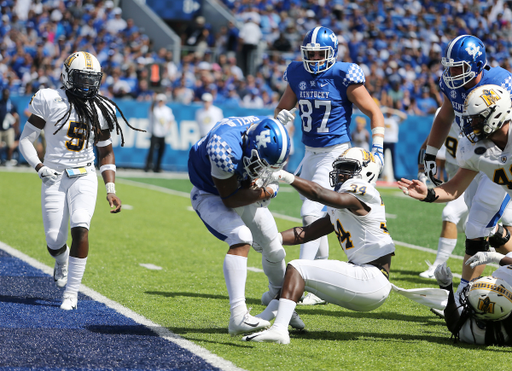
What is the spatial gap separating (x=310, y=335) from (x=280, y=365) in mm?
730

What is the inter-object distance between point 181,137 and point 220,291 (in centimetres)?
1126

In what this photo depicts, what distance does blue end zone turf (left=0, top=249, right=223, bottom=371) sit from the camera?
3404 millimetres

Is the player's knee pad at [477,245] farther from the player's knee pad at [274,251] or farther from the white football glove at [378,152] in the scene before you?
the player's knee pad at [274,251]

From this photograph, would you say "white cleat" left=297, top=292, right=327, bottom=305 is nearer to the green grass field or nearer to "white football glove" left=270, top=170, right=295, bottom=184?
the green grass field

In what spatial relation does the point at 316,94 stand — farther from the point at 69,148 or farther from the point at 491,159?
the point at 69,148

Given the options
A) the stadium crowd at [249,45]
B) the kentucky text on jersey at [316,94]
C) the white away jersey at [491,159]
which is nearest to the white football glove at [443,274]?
the white away jersey at [491,159]

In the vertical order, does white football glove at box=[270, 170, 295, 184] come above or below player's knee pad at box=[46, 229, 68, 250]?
above

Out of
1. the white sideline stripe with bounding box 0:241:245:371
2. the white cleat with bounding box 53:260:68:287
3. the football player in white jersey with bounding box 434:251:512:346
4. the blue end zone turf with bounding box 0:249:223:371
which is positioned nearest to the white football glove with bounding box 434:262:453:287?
the football player in white jersey with bounding box 434:251:512:346

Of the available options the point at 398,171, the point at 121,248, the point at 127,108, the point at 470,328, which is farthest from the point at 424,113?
the point at 470,328

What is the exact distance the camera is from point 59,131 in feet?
16.1

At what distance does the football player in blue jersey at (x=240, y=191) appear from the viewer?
12.2 feet

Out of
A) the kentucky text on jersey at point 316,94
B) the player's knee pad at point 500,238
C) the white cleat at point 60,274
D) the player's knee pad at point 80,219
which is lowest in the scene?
the white cleat at point 60,274

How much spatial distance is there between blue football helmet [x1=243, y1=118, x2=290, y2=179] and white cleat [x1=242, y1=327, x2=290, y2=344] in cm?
91

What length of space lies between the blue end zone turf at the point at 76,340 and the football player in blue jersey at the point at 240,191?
1.80 ft
